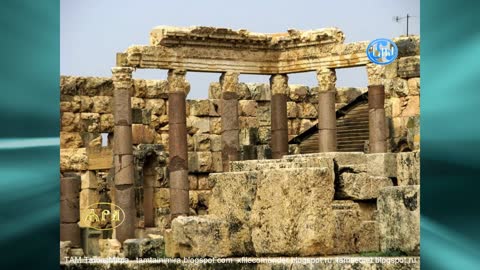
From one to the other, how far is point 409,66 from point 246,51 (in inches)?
162

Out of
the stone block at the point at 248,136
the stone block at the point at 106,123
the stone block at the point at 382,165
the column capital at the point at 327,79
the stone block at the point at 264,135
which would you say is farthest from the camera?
the stone block at the point at 264,135

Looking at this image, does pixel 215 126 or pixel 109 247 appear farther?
pixel 215 126

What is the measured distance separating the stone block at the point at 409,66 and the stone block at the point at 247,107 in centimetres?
524

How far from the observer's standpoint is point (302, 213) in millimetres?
12164

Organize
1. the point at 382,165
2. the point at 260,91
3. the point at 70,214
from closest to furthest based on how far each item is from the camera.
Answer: the point at 382,165, the point at 70,214, the point at 260,91

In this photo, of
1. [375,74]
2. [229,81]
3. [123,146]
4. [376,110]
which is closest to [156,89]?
[229,81]

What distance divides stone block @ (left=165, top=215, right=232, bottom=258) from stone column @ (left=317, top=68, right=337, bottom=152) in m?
15.9

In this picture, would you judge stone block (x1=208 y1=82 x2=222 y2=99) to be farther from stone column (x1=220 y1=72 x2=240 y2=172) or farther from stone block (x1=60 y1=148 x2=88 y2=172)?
stone block (x1=60 y1=148 x2=88 y2=172)

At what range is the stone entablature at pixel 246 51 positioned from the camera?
28.5 meters

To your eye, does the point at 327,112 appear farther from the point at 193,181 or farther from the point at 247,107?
the point at 193,181

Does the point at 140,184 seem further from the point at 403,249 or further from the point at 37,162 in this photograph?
the point at 37,162

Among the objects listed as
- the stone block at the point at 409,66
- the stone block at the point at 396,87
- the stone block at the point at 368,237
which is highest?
the stone block at the point at 409,66

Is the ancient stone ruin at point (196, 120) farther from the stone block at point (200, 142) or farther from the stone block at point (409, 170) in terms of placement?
the stone block at point (409, 170)

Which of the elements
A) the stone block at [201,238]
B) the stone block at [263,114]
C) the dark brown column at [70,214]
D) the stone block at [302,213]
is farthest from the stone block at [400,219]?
the stone block at [263,114]
